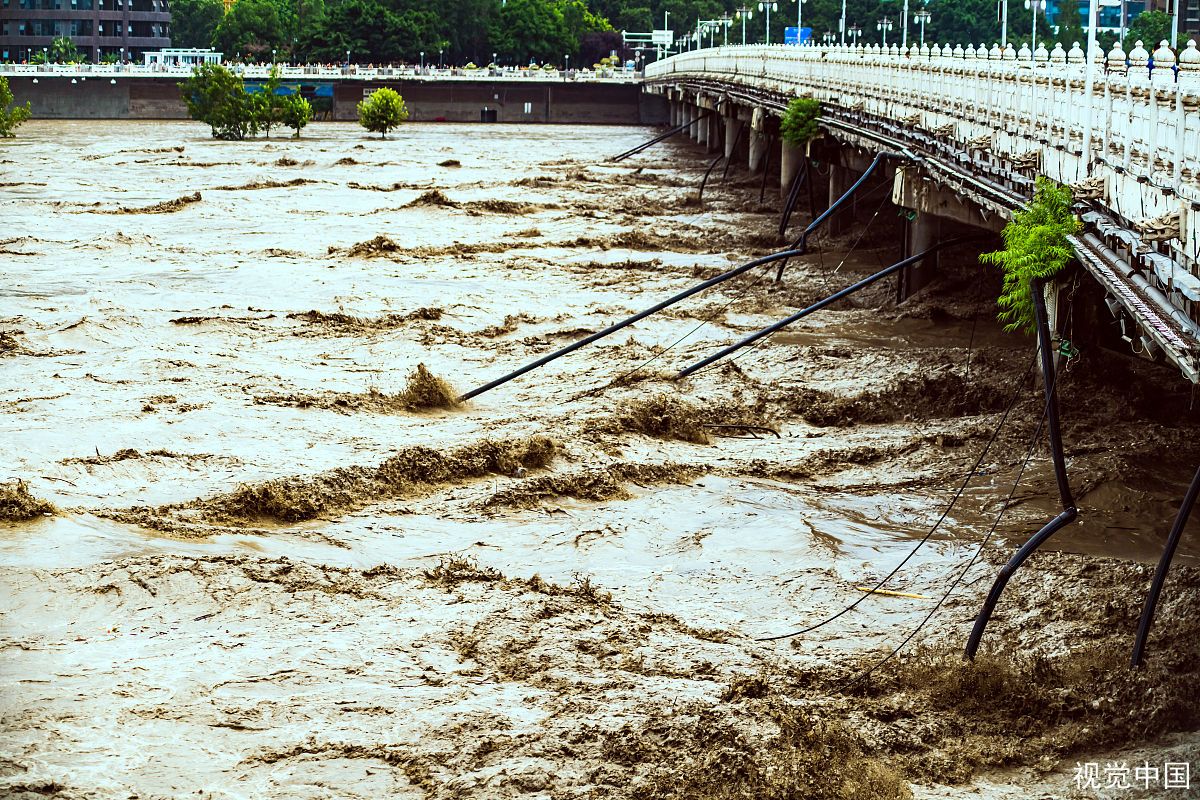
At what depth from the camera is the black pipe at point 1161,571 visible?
32.0ft

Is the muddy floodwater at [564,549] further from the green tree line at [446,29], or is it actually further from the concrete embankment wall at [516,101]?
the green tree line at [446,29]

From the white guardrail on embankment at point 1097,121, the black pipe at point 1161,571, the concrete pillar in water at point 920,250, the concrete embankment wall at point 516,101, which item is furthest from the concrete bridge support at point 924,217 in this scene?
the concrete embankment wall at point 516,101

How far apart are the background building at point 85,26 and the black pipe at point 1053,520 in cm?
14528

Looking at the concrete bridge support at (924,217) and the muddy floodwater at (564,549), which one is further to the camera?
the concrete bridge support at (924,217)

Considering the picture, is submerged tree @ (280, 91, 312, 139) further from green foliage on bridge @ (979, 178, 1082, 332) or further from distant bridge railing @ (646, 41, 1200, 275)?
green foliage on bridge @ (979, 178, 1082, 332)

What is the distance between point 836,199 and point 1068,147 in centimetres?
2150

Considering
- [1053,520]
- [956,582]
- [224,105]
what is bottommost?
[956,582]

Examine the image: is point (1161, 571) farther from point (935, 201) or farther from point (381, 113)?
point (381, 113)

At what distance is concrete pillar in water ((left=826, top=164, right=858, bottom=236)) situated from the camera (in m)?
36.1

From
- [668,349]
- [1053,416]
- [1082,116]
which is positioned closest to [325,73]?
[668,349]

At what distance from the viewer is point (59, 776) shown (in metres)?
9.60

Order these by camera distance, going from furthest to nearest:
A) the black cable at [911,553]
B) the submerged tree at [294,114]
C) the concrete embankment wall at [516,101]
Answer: the concrete embankment wall at [516,101] → the submerged tree at [294,114] → the black cable at [911,553]

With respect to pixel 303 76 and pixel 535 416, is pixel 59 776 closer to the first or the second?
pixel 535 416

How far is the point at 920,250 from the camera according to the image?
26.0 m
